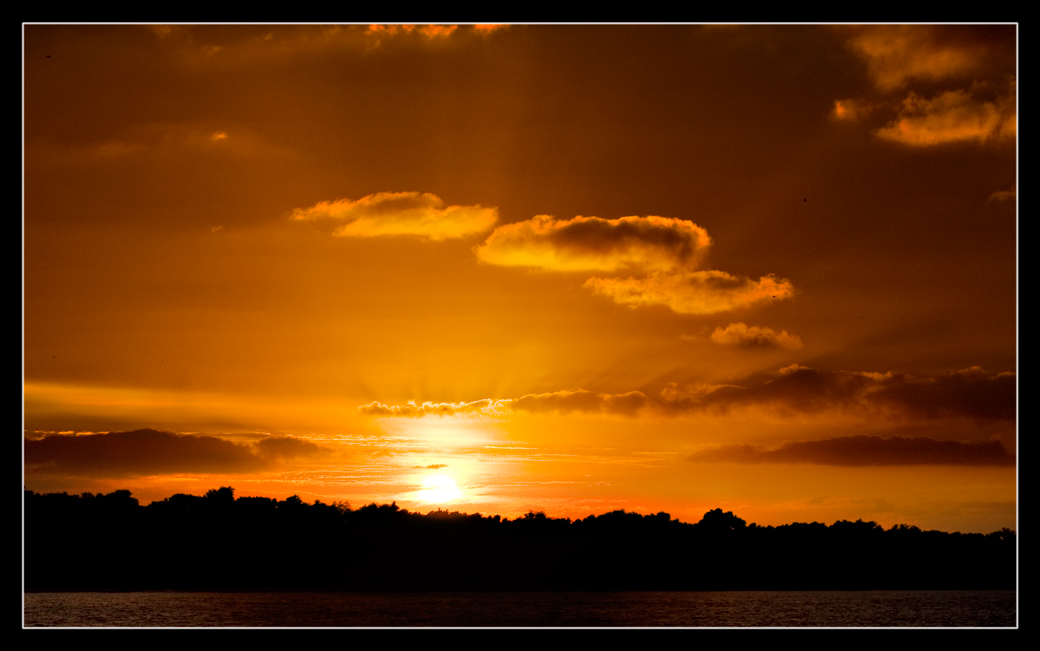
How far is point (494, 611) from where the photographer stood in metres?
154

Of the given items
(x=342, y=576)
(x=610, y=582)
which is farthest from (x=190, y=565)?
(x=610, y=582)

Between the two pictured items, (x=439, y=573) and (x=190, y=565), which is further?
(x=439, y=573)

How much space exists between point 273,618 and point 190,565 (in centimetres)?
4869

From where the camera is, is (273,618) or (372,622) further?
(273,618)

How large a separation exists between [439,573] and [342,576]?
738 inches
